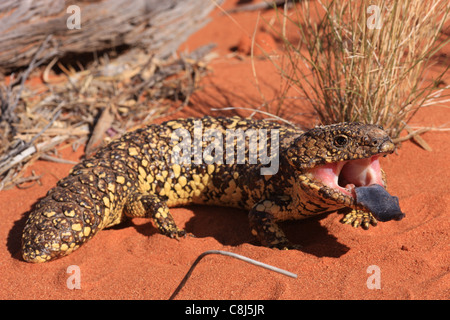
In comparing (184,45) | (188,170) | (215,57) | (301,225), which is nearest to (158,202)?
(188,170)

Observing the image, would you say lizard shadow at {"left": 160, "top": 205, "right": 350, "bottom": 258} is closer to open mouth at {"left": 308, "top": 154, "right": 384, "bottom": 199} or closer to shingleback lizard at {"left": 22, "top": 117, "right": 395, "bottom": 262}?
shingleback lizard at {"left": 22, "top": 117, "right": 395, "bottom": 262}

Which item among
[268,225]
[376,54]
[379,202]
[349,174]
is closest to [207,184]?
[268,225]

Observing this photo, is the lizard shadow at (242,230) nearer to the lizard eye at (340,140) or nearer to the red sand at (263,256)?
the red sand at (263,256)

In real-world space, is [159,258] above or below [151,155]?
below

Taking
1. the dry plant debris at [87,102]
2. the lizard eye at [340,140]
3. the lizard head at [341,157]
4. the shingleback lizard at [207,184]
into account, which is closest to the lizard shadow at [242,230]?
the shingleback lizard at [207,184]

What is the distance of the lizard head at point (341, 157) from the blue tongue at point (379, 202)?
0.08 meters

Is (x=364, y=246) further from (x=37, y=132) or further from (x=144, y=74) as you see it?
(x=144, y=74)

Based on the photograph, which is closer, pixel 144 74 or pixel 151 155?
pixel 151 155

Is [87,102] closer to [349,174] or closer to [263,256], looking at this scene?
[263,256]

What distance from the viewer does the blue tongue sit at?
10.6 feet

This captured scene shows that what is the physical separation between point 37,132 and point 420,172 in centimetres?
441

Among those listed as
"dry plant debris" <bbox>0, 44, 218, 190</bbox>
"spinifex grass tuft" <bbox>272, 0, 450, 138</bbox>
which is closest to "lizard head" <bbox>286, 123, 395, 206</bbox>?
"spinifex grass tuft" <bbox>272, 0, 450, 138</bbox>

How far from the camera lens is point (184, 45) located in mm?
8961

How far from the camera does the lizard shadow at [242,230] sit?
3803 mm
